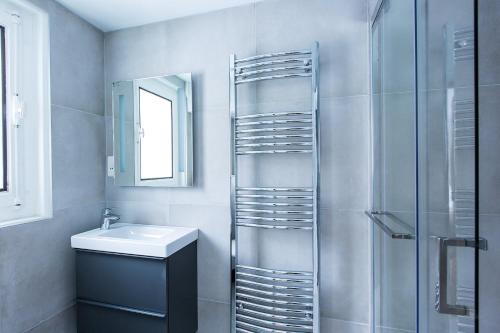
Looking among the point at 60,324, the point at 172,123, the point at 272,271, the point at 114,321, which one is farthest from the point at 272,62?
the point at 60,324

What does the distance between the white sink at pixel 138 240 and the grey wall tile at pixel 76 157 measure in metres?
0.25

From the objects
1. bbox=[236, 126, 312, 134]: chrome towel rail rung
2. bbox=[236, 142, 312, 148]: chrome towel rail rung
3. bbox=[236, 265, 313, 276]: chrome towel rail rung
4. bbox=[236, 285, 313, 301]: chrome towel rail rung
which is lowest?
bbox=[236, 285, 313, 301]: chrome towel rail rung

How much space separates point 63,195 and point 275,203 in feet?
3.99

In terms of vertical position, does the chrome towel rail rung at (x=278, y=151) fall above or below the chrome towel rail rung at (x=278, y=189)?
above

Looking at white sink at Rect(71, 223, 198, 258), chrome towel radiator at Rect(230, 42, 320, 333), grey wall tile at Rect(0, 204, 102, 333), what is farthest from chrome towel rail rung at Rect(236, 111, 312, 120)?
grey wall tile at Rect(0, 204, 102, 333)

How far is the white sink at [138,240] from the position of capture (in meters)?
1.22

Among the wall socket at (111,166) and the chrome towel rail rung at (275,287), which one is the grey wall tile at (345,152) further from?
the wall socket at (111,166)

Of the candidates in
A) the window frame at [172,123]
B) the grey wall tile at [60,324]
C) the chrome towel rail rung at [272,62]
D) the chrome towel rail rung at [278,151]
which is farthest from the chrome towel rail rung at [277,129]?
the grey wall tile at [60,324]

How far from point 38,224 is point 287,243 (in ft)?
4.31

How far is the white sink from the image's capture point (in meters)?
1.22

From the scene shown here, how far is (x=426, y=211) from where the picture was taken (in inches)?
28.5
